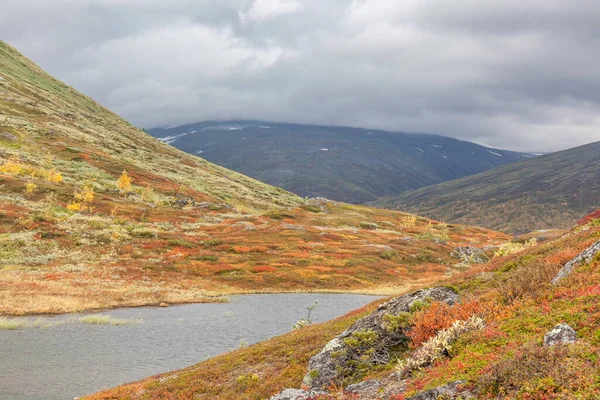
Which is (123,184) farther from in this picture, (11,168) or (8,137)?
(8,137)

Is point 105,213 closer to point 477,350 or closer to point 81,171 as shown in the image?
point 81,171

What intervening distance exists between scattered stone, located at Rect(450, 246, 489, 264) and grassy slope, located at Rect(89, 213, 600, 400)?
6787 centimetres

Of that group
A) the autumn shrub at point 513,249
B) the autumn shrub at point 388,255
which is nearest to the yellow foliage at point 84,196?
the autumn shrub at point 388,255

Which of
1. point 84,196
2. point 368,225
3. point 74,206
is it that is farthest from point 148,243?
point 368,225

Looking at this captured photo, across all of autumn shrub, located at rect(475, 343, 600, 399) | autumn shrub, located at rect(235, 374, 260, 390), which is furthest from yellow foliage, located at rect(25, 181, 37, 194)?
autumn shrub, located at rect(475, 343, 600, 399)

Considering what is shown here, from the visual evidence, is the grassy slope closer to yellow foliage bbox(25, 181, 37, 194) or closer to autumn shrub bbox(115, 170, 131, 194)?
yellow foliage bbox(25, 181, 37, 194)

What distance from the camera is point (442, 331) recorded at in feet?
43.6

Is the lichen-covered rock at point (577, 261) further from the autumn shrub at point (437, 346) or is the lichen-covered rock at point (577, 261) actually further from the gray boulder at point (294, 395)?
Result: the gray boulder at point (294, 395)

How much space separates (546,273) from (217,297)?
44.4m

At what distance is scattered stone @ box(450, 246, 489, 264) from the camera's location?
87.9 meters

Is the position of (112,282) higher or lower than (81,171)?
lower

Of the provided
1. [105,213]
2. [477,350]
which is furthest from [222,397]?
[105,213]

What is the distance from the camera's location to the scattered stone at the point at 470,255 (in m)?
87.9

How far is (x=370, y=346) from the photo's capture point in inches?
603
